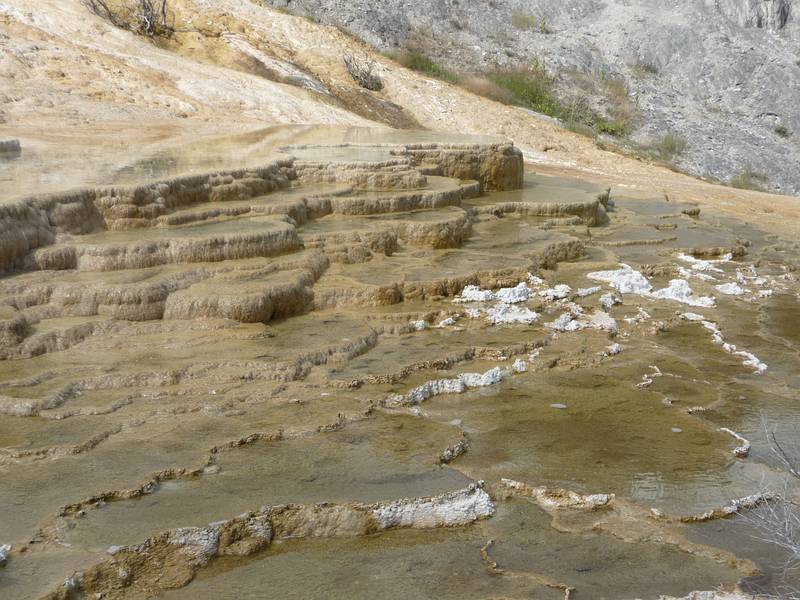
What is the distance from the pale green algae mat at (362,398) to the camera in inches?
121

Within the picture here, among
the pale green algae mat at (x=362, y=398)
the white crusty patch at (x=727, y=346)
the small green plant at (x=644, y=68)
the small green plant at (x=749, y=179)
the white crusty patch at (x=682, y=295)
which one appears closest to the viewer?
the pale green algae mat at (x=362, y=398)

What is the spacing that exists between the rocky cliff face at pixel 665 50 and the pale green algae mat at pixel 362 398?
455 inches

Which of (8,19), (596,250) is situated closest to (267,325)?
(596,250)

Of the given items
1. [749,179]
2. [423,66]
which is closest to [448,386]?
[749,179]

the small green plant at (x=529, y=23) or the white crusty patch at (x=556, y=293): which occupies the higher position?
the small green plant at (x=529, y=23)

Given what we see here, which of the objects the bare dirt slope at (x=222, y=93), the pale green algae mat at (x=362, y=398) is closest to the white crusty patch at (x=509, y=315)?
the pale green algae mat at (x=362, y=398)

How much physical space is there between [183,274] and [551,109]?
14.3 m

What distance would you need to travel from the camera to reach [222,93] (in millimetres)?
13203

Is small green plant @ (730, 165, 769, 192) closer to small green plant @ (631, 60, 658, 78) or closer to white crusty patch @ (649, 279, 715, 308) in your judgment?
small green plant @ (631, 60, 658, 78)

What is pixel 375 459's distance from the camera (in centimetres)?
381

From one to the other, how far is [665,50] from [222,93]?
13105mm

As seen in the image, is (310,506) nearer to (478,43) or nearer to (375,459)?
(375,459)

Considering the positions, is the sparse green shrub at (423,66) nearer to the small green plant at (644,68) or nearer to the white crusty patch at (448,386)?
the small green plant at (644,68)

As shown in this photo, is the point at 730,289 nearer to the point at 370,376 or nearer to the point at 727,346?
the point at 727,346
